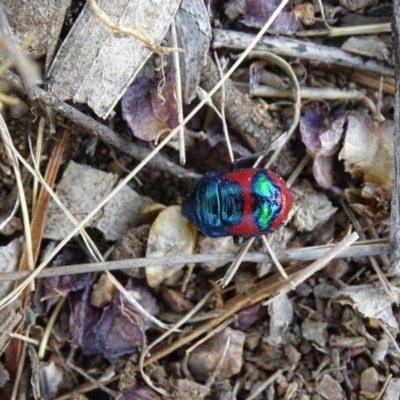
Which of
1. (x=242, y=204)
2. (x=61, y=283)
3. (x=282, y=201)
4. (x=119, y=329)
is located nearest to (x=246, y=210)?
(x=242, y=204)

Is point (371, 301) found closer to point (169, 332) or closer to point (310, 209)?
point (310, 209)

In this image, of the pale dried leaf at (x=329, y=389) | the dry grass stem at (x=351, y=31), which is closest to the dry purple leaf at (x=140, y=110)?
the dry grass stem at (x=351, y=31)

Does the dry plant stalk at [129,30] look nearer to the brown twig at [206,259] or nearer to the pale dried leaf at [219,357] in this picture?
the brown twig at [206,259]

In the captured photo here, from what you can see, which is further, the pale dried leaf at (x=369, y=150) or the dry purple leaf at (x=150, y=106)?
the pale dried leaf at (x=369, y=150)

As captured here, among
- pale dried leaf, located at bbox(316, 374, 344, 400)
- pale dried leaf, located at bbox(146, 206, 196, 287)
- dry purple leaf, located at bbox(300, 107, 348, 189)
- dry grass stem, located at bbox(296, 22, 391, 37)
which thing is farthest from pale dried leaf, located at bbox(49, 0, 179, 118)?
pale dried leaf, located at bbox(316, 374, 344, 400)

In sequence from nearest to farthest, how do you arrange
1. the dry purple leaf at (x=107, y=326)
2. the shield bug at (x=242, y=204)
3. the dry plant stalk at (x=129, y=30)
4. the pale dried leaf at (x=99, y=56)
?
the dry plant stalk at (x=129, y=30), the pale dried leaf at (x=99, y=56), the shield bug at (x=242, y=204), the dry purple leaf at (x=107, y=326)

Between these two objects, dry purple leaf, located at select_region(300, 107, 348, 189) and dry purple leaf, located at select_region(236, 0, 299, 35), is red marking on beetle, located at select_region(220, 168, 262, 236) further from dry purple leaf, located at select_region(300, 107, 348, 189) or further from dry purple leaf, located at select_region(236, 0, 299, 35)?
dry purple leaf, located at select_region(236, 0, 299, 35)
